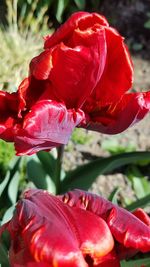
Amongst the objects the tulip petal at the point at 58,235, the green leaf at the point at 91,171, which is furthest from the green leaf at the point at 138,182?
the tulip petal at the point at 58,235

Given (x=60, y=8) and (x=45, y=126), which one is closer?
(x=45, y=126)

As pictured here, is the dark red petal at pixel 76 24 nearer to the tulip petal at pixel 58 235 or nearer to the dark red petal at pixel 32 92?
the dark red petal at pixel 32 92

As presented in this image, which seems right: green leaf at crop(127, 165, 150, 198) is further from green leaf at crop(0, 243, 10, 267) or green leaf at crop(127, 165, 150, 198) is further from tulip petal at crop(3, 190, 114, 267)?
tulip petal at crop(3, 190, 114, 267)

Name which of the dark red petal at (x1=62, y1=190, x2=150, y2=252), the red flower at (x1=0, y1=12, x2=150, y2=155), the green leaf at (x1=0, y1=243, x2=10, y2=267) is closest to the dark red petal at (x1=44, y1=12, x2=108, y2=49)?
the red flower at (x1=0, y1=12, x2=150, y2=155)

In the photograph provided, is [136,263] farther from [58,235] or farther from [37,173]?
[37,173]

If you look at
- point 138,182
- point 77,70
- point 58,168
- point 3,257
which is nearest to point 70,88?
point 77,70

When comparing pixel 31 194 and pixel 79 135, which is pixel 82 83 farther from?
pixel 79 135
